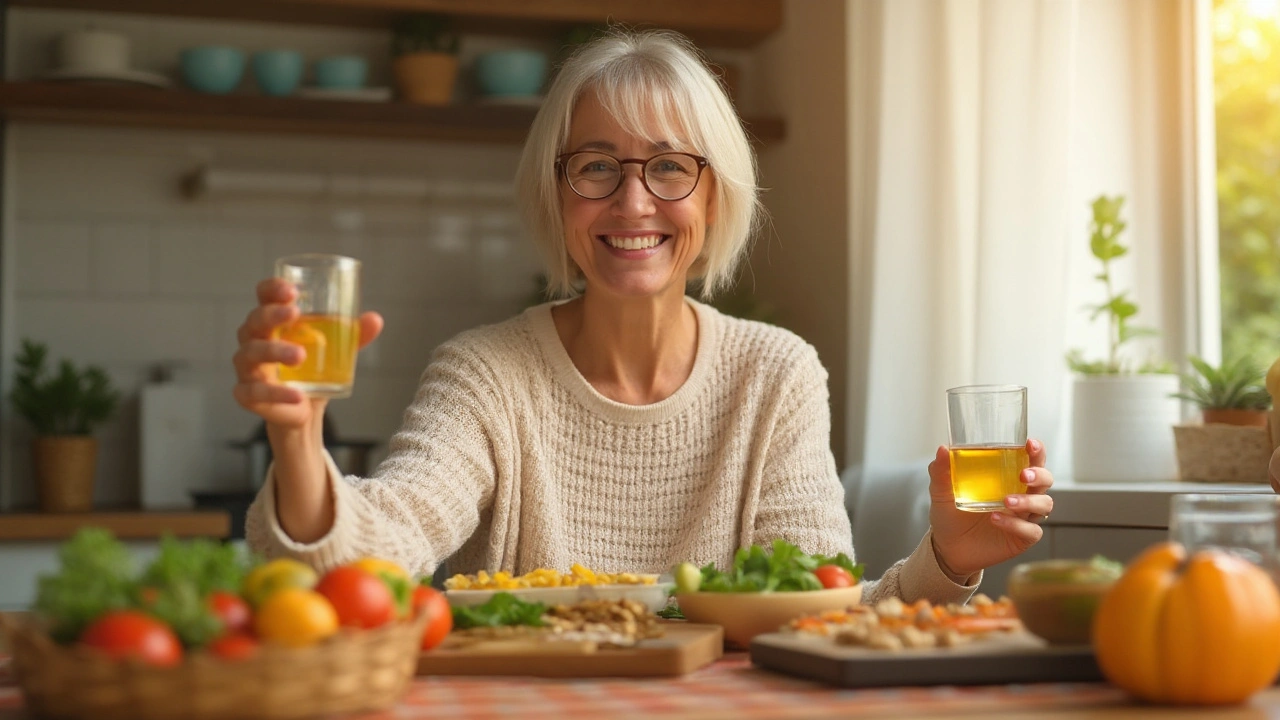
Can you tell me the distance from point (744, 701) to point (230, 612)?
375 mm

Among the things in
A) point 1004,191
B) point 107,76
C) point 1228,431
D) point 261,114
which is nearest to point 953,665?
point 1228,431

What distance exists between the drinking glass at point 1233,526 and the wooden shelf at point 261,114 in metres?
2.57

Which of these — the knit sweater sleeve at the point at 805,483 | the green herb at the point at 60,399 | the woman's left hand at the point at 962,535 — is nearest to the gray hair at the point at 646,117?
the knit sweater sleeve at the point at 805,483

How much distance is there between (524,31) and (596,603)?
112 inches

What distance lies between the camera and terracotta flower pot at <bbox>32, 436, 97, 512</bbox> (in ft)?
10.9

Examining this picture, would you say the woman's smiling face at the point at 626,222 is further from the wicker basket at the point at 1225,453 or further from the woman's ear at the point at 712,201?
the wicker basket at the point at 1225,453

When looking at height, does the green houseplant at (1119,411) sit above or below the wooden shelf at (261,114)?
below

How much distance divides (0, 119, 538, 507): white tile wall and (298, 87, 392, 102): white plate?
289 mm

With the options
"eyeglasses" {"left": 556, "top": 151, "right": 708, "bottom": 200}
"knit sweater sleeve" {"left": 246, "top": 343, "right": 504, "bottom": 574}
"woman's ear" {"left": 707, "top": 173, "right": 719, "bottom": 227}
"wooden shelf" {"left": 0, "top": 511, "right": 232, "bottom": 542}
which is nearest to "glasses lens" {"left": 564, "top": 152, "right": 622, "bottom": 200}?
"eyeglasses" {"left": 556, "top": 151, "right": 708, "bottom": 200}

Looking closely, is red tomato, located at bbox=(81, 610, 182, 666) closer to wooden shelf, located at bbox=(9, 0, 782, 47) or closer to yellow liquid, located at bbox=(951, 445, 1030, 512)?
yellow liquid, located at bbox=(951, 445, 1030, 512)

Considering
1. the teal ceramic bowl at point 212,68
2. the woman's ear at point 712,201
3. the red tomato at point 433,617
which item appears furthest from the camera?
the teal ceramic bowl at point 212,68

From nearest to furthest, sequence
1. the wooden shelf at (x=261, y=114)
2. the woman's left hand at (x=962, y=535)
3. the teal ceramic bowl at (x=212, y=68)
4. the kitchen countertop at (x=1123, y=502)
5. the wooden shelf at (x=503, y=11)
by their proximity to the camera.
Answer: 1. the woman's left hand at (x=962, y=535)
2. the kitchen countertop at (x=1123, y=502)
3. the wooden shelf at (x=261, y=114)
4. the teal ceramic bowl at (x=212, y=68)
5. the wooden shelf at (x=503, y=11)

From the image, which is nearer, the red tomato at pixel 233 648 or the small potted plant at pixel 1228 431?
the red tomato at pixel 233 648

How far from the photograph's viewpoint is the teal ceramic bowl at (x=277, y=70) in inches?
137
